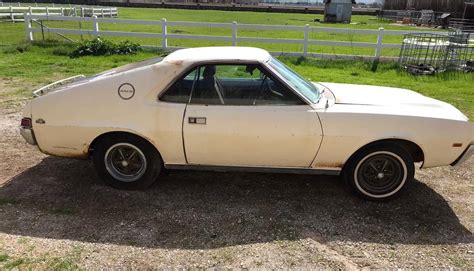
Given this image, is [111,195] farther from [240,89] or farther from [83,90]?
[240,89]

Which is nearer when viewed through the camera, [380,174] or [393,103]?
[380,174]

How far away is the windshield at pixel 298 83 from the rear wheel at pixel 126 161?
60.5 inches

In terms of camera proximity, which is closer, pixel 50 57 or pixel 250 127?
pixel 250 127

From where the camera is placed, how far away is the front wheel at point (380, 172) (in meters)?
4.08

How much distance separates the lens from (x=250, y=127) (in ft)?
13.1

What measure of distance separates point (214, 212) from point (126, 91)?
1.48 m

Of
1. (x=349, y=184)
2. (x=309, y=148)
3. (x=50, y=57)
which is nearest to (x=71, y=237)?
(x=309, y=148)

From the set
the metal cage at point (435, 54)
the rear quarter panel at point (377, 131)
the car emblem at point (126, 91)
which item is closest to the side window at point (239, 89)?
the rear quarter panel at point (377, 131)

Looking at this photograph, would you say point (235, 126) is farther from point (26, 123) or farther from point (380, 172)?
point (26, 123)

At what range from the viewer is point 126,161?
429 cm

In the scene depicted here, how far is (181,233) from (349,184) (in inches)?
71.7

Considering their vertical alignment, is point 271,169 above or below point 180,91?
below

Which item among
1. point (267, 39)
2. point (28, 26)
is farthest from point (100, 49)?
point (267, 39)

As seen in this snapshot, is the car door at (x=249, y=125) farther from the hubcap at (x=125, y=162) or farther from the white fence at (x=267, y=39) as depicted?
the white fence at (x=267, y=39)
